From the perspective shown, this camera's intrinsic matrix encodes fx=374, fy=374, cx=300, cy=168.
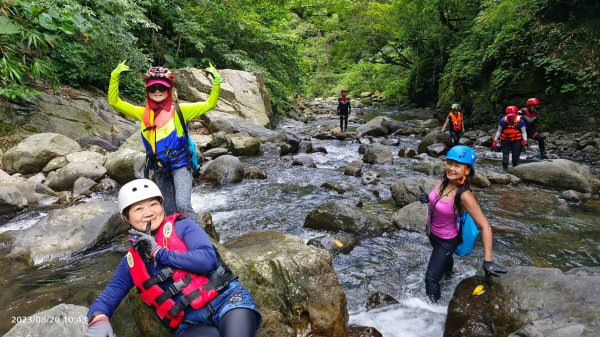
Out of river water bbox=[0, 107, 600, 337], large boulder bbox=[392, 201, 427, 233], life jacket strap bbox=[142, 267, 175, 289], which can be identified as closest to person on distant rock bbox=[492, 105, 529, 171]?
river water bbox=[0, 107, 600, 337]

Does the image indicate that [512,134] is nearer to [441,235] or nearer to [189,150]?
[441,235]

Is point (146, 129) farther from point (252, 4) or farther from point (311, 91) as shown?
point (311, 91)

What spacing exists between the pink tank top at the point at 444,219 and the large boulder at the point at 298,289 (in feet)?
4.07

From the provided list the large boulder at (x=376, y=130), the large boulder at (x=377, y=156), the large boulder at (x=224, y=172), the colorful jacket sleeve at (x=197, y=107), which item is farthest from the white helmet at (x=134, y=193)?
the large boulder at (x=376, y=130)

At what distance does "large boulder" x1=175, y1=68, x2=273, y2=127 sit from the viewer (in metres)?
16.6

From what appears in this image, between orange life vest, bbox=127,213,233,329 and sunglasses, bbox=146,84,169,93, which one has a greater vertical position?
sunglasses, bbox=146,84,169,93

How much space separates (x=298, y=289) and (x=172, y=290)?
1671 millimetres

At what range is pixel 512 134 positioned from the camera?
1052 cm

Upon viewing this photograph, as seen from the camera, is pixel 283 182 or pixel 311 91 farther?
pixel 311 91

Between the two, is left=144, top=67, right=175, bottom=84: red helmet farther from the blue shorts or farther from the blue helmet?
the blue helmet

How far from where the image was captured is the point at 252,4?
73.2 feet

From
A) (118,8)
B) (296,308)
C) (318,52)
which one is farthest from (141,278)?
(318,52)

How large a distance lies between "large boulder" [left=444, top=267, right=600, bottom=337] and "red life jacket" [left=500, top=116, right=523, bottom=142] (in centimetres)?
784

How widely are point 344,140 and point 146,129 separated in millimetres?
13005
